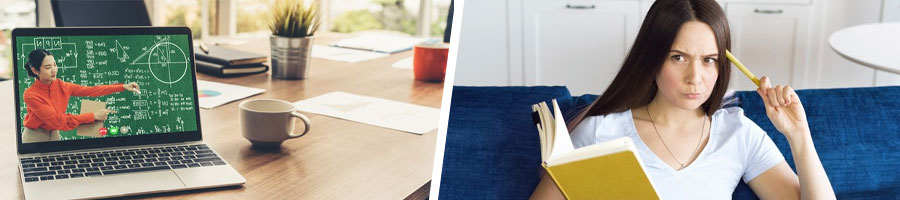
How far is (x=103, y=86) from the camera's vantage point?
1053mm

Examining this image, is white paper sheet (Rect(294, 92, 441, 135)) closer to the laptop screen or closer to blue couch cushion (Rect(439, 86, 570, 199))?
blue couch cushion (Rect(439, 86, 570, 199))

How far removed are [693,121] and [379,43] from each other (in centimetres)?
113

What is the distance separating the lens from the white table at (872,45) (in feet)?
6.52

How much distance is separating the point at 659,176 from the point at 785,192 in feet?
0.70

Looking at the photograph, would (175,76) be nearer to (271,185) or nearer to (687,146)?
(271,185)

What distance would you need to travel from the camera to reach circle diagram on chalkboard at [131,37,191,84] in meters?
1.09

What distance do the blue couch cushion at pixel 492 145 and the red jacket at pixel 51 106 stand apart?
1.93 ft

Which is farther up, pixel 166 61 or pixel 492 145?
pixel 166 61

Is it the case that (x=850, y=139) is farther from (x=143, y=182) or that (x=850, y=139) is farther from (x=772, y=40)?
(x=772, y=40)

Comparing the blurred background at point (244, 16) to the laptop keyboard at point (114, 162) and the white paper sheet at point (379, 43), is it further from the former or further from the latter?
the laptop keyboard at point (114, 162)

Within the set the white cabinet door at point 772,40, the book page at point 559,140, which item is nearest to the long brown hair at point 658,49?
the book page at point 559,140

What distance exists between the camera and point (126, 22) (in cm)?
227

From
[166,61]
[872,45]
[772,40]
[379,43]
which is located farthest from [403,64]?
[772,40]

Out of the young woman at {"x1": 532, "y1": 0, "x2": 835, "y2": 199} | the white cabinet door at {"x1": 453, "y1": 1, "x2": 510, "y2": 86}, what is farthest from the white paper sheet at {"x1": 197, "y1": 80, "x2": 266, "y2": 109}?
the white cabinet door at {"x1": 453, "y1": 1, "x2": 510, "y2": 86}
